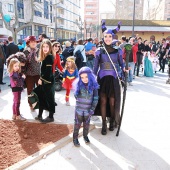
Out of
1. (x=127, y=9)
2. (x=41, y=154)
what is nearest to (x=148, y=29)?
(x=41, y=154)

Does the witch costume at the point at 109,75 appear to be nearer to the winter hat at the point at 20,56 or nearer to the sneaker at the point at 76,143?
the sneaker at the point at 76,143

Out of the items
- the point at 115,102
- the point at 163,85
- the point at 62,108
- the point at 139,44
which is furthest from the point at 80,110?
the point at 139,44

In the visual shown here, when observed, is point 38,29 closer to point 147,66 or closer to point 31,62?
point 147,66

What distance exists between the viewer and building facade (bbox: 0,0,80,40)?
109 feet

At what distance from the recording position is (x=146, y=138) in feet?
14.0

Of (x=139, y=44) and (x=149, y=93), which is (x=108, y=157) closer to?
(x=149, y=93)

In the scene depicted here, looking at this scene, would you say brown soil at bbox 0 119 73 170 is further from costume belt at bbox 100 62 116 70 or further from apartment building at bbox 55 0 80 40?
apartment building at bbox 55 0 80 40

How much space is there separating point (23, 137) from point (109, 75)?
1992mm

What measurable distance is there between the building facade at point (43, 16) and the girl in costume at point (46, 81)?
16135mm

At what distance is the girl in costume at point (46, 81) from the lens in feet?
15.2

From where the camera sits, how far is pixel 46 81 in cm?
474

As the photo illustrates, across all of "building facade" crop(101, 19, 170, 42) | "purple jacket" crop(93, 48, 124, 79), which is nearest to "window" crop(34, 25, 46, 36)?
"building facade" crop(101, 19, 170, 42)

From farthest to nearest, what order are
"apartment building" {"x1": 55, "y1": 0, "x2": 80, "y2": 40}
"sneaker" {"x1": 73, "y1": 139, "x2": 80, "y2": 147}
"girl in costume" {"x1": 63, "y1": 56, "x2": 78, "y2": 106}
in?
"apartment building" {"x1": 55, "y1": 0, "x2": 80, "y2": 40}
"girl in costume" {"x1": 63, "y1": 56, "x2": 78, "y2": 106}
"sneaker" {"x1": 73, "y1": 139, "x2": 80, "y2": 147}

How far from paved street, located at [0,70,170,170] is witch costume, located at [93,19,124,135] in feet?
1.52
